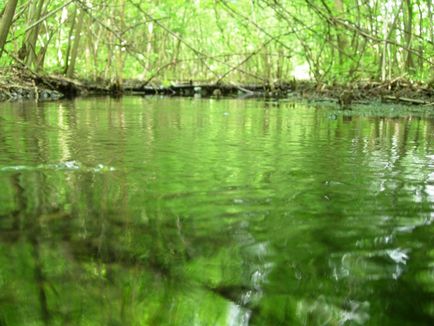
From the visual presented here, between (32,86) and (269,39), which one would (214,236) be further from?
(269,39)

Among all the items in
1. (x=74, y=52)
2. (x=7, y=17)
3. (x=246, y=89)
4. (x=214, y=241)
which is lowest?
(x=214, y=241)

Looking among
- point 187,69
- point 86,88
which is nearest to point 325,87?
point 86,88

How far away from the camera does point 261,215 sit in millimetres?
922

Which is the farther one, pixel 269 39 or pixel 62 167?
pixel 269 39

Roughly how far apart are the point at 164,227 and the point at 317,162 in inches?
32.4

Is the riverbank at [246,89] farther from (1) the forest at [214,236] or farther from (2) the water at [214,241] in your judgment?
(2) the water at [214,241]

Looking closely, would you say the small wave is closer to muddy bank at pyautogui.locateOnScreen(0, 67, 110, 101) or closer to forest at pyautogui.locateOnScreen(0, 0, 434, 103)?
forest at pyautogui.locateOnScreen(0, 0, 434, 103)

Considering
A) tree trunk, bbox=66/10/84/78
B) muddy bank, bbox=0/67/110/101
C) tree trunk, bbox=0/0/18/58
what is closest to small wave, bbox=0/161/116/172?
tree trunk, bbox=0/0/18/58

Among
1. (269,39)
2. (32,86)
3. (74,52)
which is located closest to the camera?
(32,86)

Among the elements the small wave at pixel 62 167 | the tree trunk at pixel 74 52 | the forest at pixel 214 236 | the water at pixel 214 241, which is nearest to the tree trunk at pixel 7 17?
the forest at pixel 214 236

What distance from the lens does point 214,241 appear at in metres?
0.77

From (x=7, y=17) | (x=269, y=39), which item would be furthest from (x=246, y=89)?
(x=7, y=17)

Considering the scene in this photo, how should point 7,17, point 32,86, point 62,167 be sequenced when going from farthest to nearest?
point 32,86 → point 7,17 → point 62,167

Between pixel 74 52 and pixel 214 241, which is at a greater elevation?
pixel 74 52
